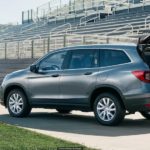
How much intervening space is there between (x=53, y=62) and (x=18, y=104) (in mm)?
1325

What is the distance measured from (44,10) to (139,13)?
2093cm

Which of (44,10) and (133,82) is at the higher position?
(44,10)

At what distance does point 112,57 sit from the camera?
422 inches

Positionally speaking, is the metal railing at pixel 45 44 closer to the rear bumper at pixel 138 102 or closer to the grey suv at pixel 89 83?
the grey suv at pixel 89 83

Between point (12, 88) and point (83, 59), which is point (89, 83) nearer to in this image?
point (83, 59)

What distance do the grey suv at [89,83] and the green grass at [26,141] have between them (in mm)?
1977

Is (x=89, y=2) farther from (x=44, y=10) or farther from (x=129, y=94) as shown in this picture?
(x=129, y=94)

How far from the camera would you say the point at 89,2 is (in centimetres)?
4966

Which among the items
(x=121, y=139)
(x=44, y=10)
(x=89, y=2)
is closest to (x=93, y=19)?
(x=89, y=2)

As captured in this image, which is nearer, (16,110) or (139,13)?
(16,110)

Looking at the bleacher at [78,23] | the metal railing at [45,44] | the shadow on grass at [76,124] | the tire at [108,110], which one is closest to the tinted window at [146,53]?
the tire at [108,110]

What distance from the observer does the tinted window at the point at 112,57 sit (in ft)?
34.4

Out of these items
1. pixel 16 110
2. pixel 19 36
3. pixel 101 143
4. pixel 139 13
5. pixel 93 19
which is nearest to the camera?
pixel 101 143

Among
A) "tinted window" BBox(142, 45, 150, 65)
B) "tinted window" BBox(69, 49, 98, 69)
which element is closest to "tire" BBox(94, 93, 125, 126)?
"tinted window" BBox(69, 49, 98, 69)
